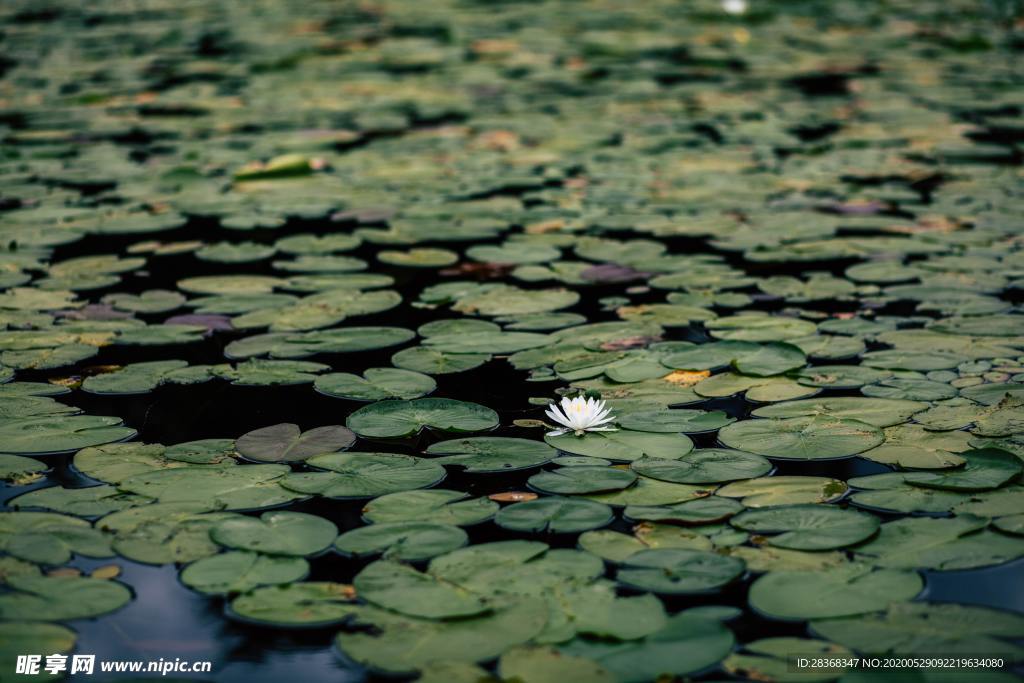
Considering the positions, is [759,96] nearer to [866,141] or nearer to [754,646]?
[866,141]

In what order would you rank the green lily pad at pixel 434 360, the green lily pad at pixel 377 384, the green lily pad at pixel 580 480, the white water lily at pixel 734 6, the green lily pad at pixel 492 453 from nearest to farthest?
1. the green lily pad at pixel 580 480
2. the green lily pad at pixel 492 453
3. the green lily pad at pixel 377 384
4. the green lily pad at pixel 434 360
5. the white water lily at pixel 734 6

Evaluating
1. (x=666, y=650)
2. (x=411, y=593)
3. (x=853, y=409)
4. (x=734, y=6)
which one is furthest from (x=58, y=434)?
(x=734, y=6)

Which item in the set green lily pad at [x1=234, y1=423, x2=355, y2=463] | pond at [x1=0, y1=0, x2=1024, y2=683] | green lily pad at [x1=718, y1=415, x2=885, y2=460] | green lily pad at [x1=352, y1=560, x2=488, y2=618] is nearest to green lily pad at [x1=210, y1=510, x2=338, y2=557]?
pond at [x1=0, y1=0, x2=1024, y2=683]

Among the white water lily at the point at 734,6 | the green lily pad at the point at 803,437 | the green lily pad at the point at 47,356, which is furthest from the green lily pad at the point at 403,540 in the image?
the white water lily at the point at 734,6

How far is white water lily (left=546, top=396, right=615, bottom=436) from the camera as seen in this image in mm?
2143

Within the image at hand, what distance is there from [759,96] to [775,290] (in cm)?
267

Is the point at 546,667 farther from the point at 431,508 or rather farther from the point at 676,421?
the point at 676,421

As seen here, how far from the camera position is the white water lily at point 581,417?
2.14 metres

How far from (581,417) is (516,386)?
319 millimetres

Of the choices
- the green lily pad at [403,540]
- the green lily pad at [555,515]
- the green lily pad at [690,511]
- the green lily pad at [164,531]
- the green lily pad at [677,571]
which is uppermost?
the green lily pad at [164,531]

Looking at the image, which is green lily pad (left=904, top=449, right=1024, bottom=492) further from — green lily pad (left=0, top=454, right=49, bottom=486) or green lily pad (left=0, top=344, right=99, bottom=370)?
green lily pad (left=0, top=344, right=99, bottom=370)

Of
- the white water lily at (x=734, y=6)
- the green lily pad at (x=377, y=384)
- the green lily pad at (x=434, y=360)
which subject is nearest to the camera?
the green lily pad at (x=377, y=384)

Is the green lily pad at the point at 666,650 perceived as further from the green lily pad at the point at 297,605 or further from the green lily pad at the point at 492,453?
the green lily pad at the point at 492,453

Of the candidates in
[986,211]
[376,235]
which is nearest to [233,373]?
[376,235]
